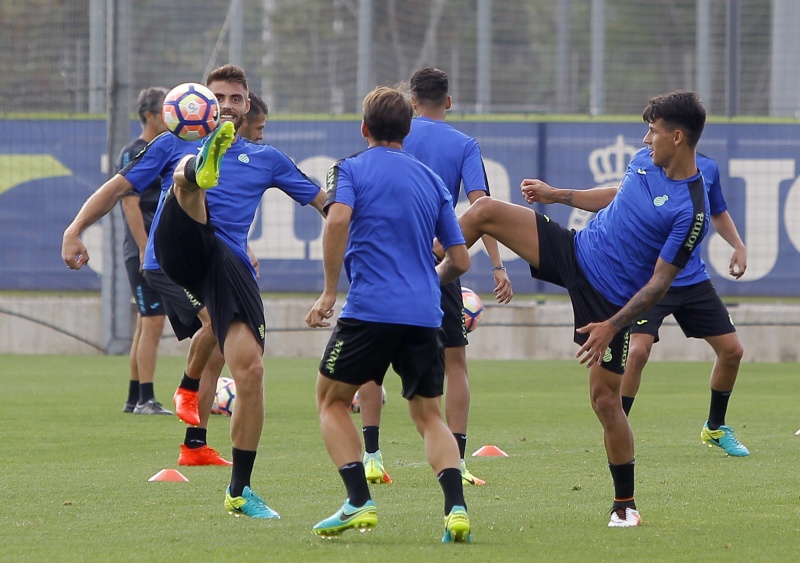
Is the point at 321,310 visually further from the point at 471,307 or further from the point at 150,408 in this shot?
the point at 150,408

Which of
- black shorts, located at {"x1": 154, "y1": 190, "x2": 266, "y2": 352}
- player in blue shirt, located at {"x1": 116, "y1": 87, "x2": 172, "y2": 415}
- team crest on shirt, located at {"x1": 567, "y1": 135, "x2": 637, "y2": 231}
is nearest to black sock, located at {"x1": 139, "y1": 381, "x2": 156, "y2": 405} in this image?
player in blue shirt, located at {"x1": 116, "y1": 87, "x2": 172, "y2": 415}

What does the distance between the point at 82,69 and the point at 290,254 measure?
3687 mm

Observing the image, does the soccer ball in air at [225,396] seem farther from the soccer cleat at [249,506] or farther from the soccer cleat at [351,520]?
the soccer cleat at [351,520]

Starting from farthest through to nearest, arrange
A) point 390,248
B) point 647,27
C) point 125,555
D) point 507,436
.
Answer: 1. point 647,27
2. point 507,436
3. point 390,248
4. point 125,555

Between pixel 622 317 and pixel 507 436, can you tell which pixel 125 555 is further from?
pixel 507 436

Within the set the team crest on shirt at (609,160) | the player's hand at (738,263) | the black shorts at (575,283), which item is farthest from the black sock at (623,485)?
the team crest on shirt at (609,160)

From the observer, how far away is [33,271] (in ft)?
55.6

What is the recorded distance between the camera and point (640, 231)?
6.18 metres

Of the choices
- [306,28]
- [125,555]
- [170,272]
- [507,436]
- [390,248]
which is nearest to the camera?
[125,555]

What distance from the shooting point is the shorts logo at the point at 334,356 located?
562 centimetres

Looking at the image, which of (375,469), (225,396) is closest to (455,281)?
(375,469)

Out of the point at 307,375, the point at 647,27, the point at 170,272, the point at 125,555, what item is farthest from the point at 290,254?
the point at 647,27

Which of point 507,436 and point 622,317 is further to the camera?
point 507,436

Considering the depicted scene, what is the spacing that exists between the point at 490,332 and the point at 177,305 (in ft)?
26.1
